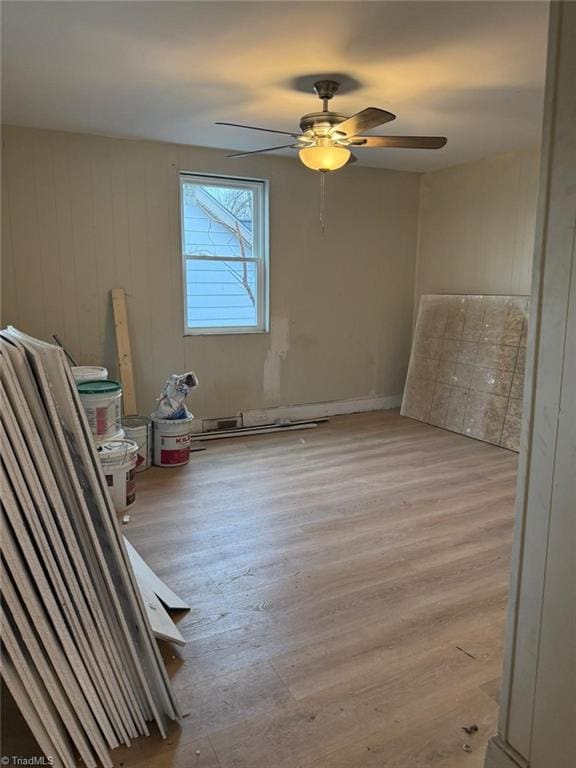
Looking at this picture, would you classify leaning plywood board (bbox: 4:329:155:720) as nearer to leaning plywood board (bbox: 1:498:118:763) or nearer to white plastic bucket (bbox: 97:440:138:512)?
leaning plywood board (bbox: 1:498:118:763)

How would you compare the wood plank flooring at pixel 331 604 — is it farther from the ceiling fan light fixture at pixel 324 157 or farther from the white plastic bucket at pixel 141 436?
the ceiling fan light fixture at pixel 324 157

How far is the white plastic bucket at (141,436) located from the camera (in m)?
3.83

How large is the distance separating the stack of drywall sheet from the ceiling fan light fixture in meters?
1.99

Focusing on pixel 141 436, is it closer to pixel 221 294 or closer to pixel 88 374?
pixel 88 374

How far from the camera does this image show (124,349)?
13.8 feet

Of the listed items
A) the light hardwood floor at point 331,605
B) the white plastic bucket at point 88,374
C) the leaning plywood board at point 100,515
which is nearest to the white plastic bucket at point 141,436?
the light hardwood floor at point 331,605

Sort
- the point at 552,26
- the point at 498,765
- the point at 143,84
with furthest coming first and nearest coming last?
the point at 143,84 < the point at 498,765 < the point at 552,26

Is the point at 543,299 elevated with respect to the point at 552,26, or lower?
lower

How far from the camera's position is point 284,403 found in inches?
201

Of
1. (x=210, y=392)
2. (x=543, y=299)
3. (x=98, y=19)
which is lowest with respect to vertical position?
(x=210, y=392)

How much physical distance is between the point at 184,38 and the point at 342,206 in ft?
9.37

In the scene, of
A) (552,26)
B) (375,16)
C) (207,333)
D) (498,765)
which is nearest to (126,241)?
(207,333)

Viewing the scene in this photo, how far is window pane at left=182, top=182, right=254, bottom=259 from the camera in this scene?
14.7ft

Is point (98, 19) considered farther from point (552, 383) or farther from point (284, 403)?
point (284, 403)
